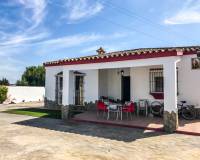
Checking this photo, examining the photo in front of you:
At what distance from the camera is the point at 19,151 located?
7488mm

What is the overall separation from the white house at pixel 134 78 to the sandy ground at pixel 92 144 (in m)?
1.85

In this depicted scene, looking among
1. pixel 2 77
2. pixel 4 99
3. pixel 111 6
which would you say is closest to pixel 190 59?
pixel 111 6

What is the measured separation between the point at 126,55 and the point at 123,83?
4701 mm

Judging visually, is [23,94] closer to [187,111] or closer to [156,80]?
[156,80]

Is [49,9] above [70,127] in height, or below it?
above

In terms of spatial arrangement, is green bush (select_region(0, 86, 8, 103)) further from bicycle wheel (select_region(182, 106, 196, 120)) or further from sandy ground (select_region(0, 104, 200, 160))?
bicycle wheel (select_region(182, 106, 196, 120))

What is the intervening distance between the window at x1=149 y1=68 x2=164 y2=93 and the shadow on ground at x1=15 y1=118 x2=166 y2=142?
392cm

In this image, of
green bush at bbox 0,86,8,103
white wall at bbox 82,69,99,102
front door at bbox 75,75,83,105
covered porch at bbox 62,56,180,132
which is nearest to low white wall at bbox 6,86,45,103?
green bush at bbox 0,86,8,103

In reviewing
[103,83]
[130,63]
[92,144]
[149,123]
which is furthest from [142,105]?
[92,144]

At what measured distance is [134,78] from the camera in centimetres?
1509

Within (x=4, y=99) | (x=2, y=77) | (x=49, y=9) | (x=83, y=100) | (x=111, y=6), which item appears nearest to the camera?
(x=49, y=9)

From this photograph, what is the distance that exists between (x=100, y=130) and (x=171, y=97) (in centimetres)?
328

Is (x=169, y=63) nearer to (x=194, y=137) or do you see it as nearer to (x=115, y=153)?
(x=194, y=137)

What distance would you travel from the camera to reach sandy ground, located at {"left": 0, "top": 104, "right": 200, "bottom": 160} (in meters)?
7.05
